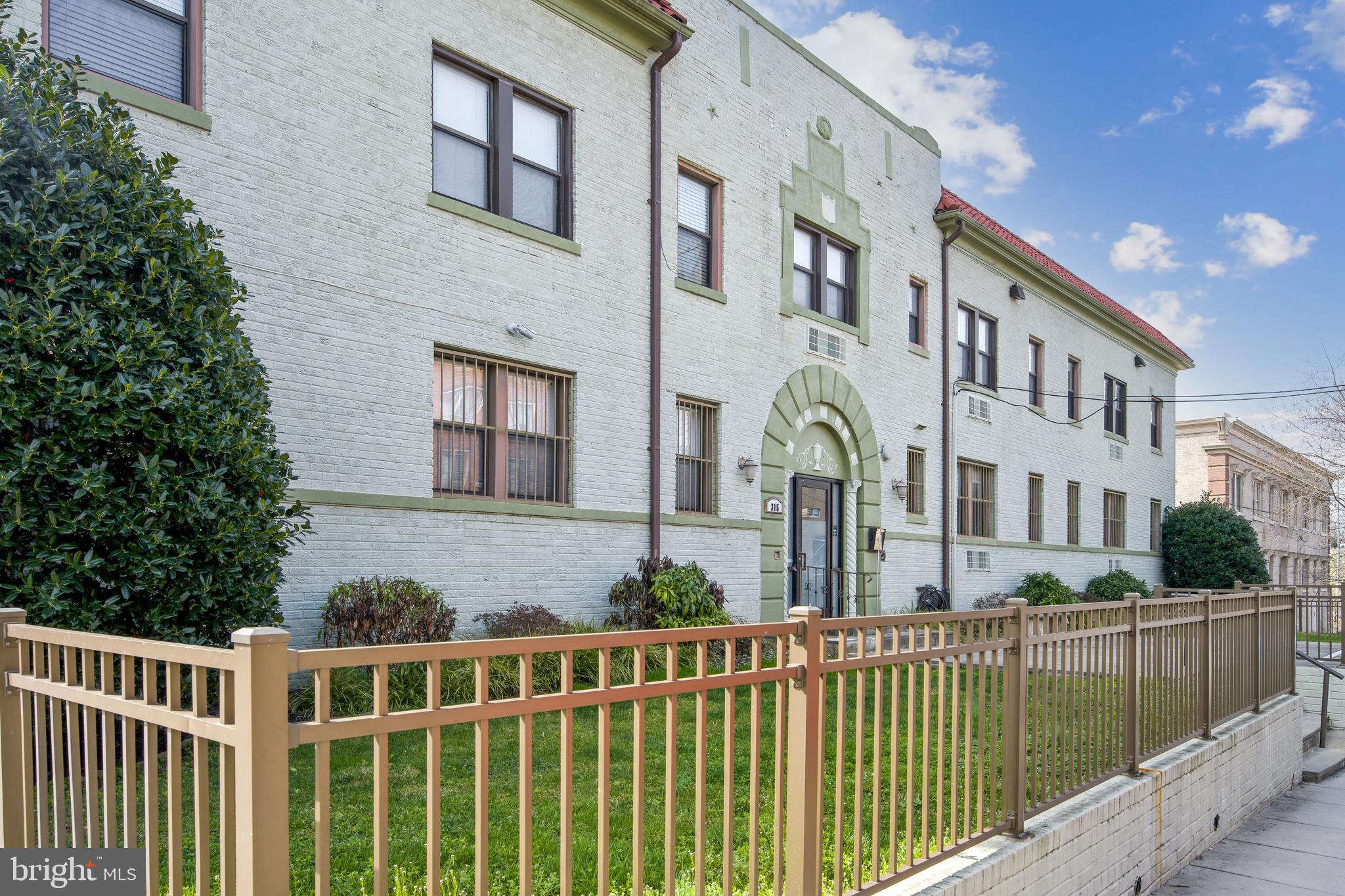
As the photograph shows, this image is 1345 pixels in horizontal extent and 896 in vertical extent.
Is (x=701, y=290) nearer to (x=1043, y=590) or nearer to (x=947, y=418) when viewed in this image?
(x=947, y=418)

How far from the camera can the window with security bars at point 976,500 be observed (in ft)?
61.0

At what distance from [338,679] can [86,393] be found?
126 inches

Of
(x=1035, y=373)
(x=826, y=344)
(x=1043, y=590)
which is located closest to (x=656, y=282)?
(x=826, y=344)

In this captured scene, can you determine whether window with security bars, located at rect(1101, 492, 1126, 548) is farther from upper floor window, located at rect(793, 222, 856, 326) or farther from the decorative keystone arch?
upper floor window, located at rect(793, 222, 856, 326)

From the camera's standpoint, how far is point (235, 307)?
8.29 metres

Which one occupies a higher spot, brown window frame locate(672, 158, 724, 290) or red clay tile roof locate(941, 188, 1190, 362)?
red clay tile roof locate(941, 188, 1190, 362)

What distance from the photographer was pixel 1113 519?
25203 mm

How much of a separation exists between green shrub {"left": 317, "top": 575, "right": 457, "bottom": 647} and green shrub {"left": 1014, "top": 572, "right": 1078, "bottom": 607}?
13.8 metres

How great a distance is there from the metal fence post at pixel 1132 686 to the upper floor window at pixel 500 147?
7324 millimetres

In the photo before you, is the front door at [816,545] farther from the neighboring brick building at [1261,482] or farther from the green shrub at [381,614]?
the neighboring brick building at [1261,482]

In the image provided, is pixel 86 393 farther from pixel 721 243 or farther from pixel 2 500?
pixel 721 243

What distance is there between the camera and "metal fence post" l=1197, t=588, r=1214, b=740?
24.0 ft

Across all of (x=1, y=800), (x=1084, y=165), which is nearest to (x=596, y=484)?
(x=1, y=800)

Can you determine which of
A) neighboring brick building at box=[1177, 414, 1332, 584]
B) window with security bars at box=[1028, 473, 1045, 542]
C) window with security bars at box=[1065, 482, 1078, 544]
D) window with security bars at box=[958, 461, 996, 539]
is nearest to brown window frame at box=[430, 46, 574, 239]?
window with security bars at box=[958, 461, 996, 539]
